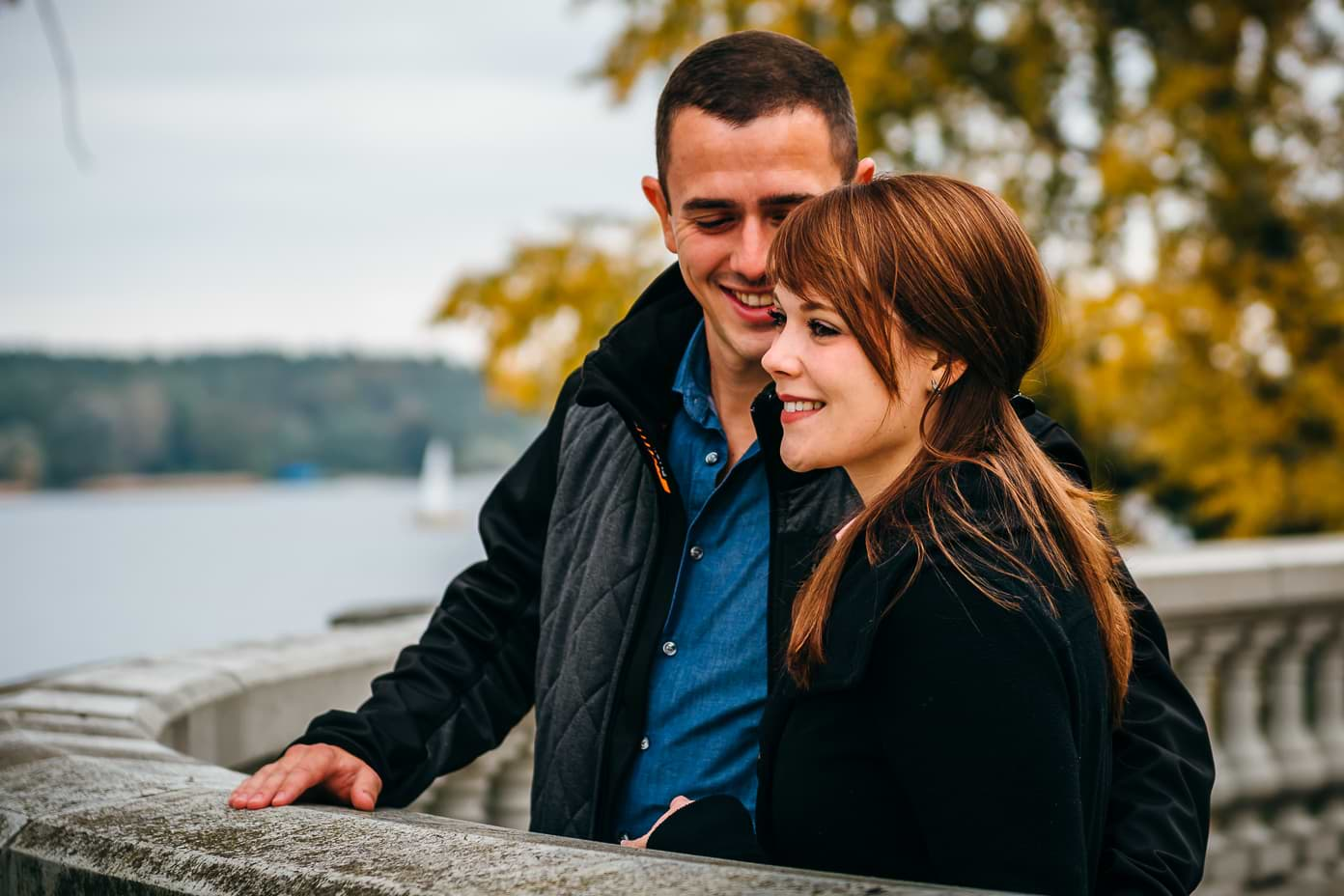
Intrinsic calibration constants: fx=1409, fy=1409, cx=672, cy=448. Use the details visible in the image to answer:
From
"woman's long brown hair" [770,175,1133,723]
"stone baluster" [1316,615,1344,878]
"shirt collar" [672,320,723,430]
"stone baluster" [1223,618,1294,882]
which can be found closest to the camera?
"woman's long brown hair" [770,175,1133,723]

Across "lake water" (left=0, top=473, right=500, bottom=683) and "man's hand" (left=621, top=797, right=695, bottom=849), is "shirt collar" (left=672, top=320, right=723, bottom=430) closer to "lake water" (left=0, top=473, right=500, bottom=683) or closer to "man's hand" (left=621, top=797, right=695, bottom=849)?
"lake water" (left=0, top=473, right=500, bottom=683)

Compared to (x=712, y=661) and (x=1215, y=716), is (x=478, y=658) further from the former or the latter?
(x=1215, y=716)

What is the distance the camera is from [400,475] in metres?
25.1

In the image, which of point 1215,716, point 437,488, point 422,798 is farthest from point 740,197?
point 437,488

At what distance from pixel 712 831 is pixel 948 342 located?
71cm

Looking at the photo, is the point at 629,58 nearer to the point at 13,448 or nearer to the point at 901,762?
the point at 13,448

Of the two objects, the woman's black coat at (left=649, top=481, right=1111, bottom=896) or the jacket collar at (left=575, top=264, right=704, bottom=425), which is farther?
the jacket collar at (left=575, top=264, right=704, bottom=425)

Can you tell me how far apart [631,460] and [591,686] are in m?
0.40

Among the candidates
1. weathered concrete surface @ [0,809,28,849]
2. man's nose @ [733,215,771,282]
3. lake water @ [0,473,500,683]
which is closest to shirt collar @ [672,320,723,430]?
man's nose @ [733,215,771,282]

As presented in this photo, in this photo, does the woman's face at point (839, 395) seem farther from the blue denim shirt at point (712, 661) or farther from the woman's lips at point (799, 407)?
the blue denim shirt at point (712, 661)

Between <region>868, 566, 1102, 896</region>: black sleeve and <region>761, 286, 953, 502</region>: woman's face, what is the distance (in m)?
0.27

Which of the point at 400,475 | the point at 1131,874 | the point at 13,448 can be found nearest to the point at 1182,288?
the point at 13,448

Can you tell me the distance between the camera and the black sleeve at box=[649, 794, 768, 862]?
5.90 ft

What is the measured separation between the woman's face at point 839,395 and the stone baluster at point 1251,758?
3692 millimetres
